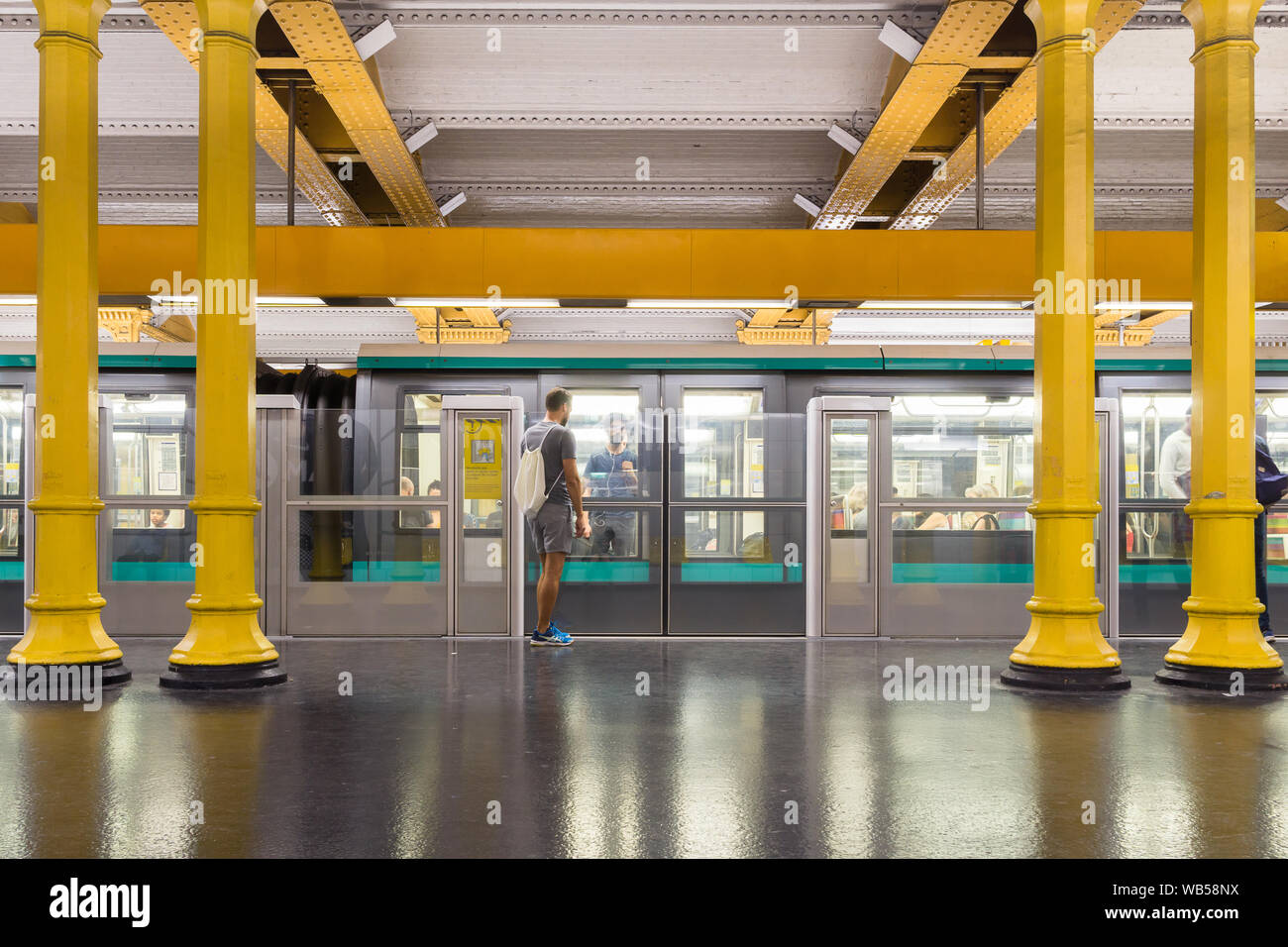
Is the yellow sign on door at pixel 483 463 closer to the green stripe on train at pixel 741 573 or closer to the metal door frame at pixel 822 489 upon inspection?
the green stripe on train at pixel 741 573

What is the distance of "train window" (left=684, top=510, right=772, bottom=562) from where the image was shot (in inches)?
388

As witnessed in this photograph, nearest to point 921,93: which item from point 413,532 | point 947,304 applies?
point 947,304

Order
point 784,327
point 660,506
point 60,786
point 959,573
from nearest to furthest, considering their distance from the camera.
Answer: point 60,786
point 959,573
point 660,506
point 784,327

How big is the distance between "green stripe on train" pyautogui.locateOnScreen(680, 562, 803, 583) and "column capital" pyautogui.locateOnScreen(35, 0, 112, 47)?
6.31 m

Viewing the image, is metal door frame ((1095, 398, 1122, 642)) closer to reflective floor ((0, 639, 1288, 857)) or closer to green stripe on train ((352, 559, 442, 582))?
reflective floor ((0, 639, 1288, 857))

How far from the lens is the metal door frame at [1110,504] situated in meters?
9.75

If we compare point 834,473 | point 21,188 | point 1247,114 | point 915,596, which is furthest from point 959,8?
point 21,188

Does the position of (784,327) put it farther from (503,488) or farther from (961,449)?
(503,488)

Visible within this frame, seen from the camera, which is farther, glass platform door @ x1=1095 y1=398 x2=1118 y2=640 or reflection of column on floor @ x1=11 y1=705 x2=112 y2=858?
glass platform door @ x1=1095 y1=398 x2=1118 y2=640

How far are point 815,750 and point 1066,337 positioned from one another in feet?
10.9

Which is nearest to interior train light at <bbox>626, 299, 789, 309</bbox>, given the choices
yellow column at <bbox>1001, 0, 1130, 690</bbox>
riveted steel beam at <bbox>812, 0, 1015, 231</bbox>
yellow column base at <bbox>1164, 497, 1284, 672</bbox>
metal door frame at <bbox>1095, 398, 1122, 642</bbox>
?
riveted steel beam at <bbox>812, 0, 1015, 231</bbox>

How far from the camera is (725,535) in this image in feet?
32.4

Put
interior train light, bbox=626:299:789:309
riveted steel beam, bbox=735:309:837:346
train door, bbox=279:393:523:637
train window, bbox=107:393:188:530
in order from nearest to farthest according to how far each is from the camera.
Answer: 1. interior train light, bbox=626:299:789:309
2. train door, bbox=279:393:523:637
3. train window, bbox=107:393:188:530
4. riveted steel beam, bbox=735:309:837:346

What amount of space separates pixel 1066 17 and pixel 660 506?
5278 millimetres
